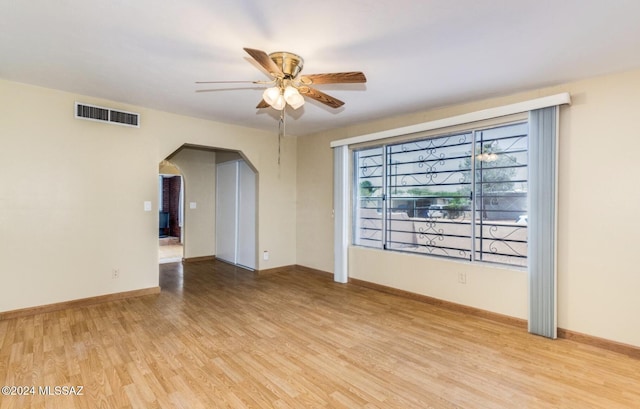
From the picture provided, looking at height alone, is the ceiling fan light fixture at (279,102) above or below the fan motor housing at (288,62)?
below

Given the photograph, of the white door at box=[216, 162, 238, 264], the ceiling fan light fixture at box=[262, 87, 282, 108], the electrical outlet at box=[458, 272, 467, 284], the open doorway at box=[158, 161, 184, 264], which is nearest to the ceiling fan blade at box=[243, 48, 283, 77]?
the ceiling fan light fixture at box=[262, 87, 282, 108]

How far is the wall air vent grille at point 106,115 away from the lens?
12.3ft

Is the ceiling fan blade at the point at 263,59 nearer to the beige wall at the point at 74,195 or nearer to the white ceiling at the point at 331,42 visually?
the white ceiling at the point at 331,42

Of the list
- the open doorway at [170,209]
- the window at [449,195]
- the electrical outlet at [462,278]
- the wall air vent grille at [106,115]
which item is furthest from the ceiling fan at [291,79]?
the open doorway at [170,209]

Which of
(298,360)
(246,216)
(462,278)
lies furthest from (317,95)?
(246,216)

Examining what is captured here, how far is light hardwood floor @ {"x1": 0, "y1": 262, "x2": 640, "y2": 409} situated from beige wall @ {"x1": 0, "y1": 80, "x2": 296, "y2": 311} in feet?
1.33

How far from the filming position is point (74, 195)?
3746mm

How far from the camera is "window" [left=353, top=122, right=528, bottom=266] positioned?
3.53 m

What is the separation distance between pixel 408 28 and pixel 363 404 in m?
2.55

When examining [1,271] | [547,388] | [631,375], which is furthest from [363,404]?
[1,271]

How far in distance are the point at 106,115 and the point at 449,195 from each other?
439 centimetres

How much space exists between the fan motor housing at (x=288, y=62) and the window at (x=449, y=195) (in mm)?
2293

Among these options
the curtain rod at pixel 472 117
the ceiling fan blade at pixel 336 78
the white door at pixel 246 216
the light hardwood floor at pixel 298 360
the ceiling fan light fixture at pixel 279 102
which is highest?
the curtain rod at pixel 472 117

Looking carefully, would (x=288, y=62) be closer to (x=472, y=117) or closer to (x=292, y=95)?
(x=292, y=95)
